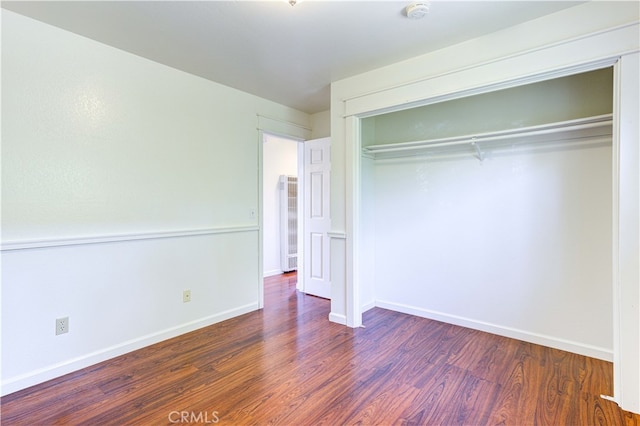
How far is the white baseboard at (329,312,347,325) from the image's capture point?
10.5ft

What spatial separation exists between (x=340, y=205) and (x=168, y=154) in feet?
5.49

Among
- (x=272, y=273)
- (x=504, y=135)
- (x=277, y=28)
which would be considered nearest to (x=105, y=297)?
(x=277, y=28)

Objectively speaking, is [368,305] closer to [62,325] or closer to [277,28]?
[62,325]

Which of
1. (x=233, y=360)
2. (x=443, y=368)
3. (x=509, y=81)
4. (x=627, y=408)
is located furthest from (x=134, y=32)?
(x=627, y=408)

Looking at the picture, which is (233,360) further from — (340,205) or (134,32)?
(134,32)

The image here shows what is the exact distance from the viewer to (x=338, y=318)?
3262mm

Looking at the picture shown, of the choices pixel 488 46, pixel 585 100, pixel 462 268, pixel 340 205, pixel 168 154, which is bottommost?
pixel 462 268

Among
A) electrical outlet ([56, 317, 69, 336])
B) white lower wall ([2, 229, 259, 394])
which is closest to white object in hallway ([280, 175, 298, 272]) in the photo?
white lower wall ([2, 229, 259, 394])

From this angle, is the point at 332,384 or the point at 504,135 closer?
the point at 332,384

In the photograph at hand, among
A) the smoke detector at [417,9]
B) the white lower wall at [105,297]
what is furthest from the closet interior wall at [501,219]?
the white lower wall at [105,297]

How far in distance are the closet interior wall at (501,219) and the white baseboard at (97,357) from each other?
1742 millimetres

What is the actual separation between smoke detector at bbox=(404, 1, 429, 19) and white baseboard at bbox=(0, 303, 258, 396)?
309 cm

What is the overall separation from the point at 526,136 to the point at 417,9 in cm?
143

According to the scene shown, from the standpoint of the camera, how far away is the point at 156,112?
9.18 feet
